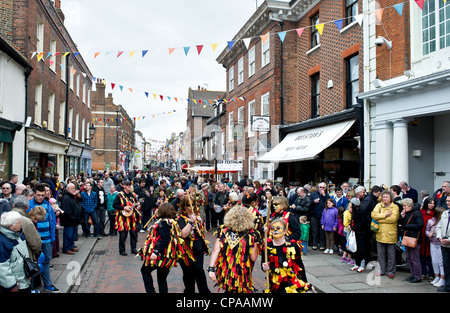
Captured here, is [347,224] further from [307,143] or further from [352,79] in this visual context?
[352,79]

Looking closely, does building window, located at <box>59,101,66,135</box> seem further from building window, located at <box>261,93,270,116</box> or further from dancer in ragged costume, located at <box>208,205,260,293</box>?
dancer in ragged costume, located at <box>208,205,260,293</box>

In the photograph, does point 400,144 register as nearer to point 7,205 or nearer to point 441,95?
point 441,95

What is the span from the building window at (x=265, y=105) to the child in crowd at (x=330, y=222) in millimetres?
9898

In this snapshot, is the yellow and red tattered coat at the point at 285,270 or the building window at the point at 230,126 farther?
the building window at the point at 230,126

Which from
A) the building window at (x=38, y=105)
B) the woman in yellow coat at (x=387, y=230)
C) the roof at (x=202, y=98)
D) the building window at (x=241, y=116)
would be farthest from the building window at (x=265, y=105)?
the roof at (x=202, y=98)

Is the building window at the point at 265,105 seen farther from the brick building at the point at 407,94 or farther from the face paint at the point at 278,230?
the face paint at the point at 278,230

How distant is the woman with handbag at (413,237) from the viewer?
6.43 metres

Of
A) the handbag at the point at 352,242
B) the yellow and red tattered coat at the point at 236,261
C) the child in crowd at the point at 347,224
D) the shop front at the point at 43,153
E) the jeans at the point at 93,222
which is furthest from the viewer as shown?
the shop front at the point at 43,153

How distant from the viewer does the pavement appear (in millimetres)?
6117

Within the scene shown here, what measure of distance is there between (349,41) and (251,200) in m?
8.02

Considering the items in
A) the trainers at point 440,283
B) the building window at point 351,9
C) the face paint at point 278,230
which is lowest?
the trainers at point 440,283

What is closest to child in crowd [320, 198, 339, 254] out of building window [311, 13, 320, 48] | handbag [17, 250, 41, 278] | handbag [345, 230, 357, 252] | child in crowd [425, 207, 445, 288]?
handbag [345, 230, 357, 252]

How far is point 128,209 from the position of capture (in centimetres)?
847

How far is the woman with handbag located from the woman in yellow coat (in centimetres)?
21
